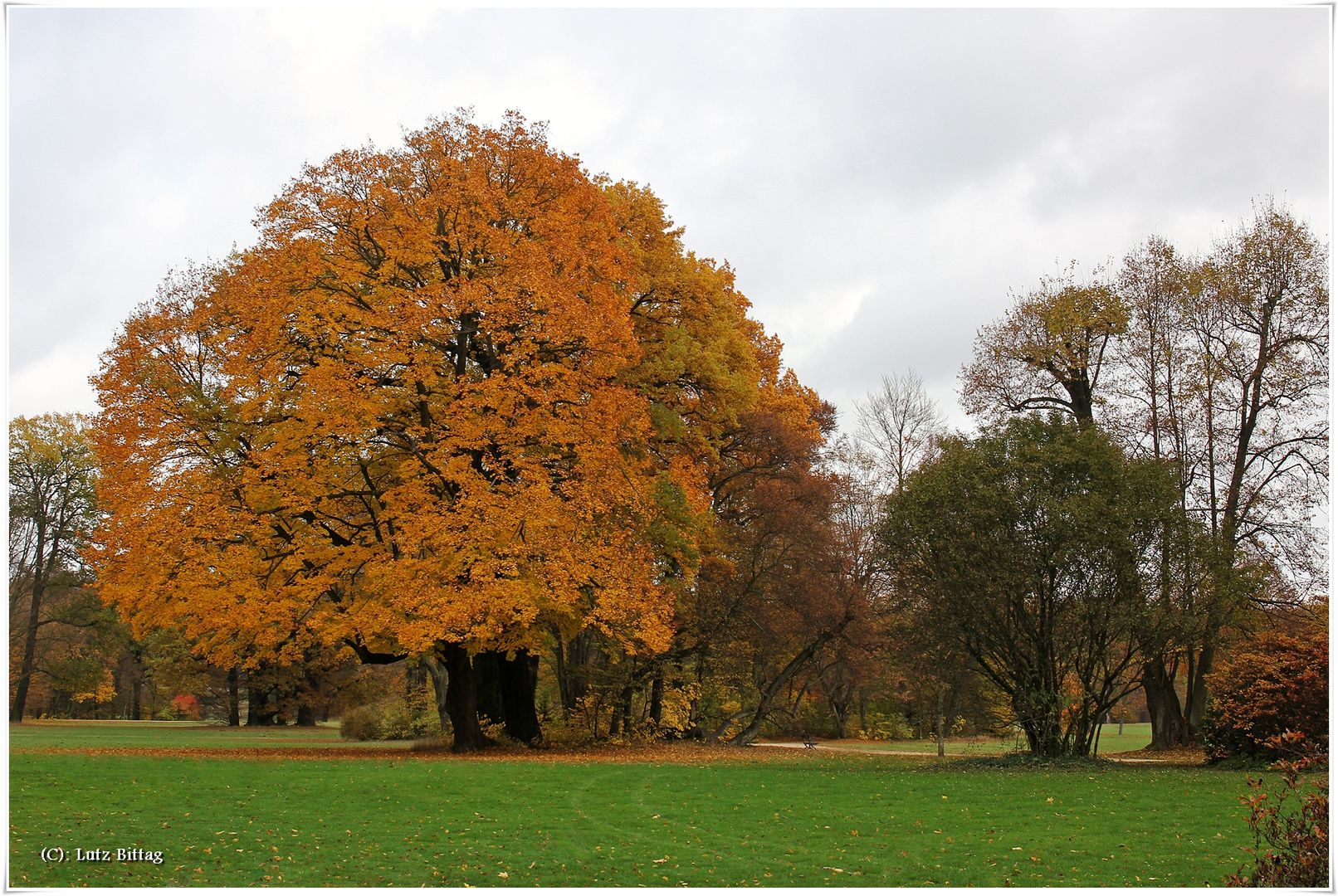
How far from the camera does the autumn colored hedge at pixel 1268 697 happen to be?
55.0 ft

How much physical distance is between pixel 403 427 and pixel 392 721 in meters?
16.8

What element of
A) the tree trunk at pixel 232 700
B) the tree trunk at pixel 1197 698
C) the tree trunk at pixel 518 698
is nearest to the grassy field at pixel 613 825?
the tree trunk at pixel 518 698

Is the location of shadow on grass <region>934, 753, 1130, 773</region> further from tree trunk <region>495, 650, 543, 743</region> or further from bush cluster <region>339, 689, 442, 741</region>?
bush cluster <region>339, 689, 442, 741</region>

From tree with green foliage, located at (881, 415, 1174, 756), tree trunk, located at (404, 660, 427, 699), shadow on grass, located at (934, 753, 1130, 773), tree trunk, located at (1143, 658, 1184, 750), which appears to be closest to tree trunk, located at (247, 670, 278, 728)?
tree trunk, located at (404, 660, 427, 699)

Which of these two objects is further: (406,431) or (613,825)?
(406,431)

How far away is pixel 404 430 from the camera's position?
20.2m

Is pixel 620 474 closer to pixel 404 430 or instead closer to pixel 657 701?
pixel 404 430

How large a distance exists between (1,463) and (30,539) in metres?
36.2

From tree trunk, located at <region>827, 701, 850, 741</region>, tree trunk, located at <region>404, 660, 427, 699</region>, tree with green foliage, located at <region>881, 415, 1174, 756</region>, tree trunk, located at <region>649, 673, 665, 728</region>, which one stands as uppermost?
tree with green foliage, located at <region>881, 415, 1174, 756</region>

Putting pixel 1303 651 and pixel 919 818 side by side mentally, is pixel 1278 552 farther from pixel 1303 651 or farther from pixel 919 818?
pixel 919 818

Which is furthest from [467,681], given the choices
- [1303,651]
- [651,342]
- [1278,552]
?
[1278,552]

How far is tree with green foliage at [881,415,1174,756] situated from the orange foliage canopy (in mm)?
5806

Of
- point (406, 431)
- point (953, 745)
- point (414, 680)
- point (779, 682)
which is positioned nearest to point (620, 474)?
point (406, 431)

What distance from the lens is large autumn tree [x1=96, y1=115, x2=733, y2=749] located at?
60.3 feet
